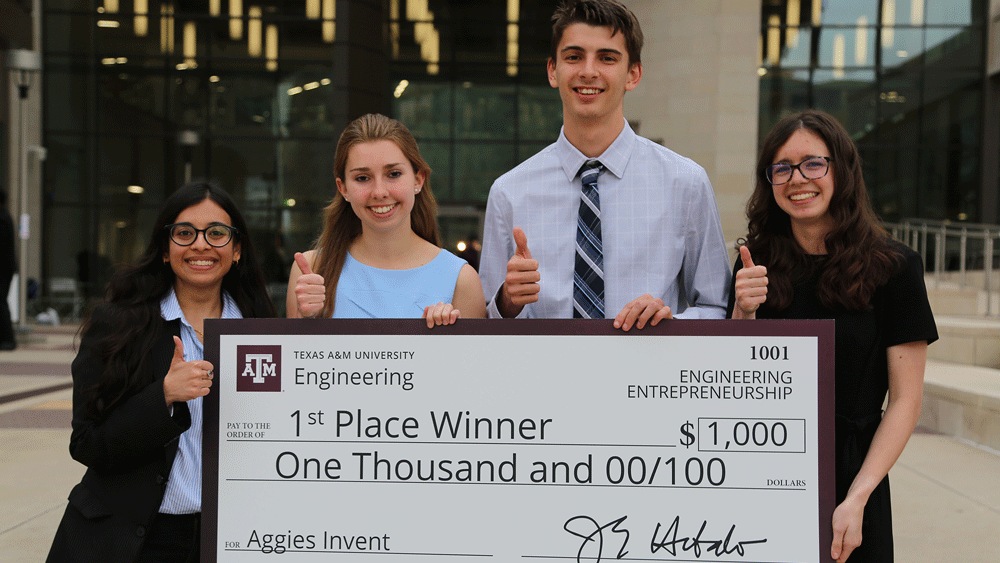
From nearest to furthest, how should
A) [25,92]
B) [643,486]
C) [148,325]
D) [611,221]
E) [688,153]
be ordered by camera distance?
[643,486] < [148,325] < [611,221] < [25,92] < [688,153]

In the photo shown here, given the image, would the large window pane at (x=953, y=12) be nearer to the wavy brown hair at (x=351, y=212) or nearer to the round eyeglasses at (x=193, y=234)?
the wavy brown hair at (x=351, y=212)

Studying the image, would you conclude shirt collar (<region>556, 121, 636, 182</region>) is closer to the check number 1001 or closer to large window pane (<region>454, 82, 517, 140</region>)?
the check number 1001

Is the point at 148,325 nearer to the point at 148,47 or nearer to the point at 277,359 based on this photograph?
the point at 277,359

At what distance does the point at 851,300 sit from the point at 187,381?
1892mm

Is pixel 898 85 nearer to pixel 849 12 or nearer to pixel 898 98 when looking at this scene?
pixel 898 98

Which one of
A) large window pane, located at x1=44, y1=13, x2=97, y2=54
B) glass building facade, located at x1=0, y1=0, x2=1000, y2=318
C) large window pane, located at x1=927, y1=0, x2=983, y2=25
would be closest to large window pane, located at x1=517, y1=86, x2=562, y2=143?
glass building facade, located at x1=0, y1=0, x2=1000, y2=318

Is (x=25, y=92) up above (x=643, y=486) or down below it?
above

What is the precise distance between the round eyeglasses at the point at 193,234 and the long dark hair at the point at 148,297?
5 centimetres

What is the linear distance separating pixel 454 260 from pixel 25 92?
13816mm

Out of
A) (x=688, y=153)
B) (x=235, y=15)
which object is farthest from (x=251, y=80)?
(x=688, y=153)

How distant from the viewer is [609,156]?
270 centimetres

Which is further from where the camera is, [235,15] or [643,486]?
[235,15]

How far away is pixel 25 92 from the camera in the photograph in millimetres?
13562

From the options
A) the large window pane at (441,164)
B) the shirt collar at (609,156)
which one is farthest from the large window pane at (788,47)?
the shirt collar at (609,156)
